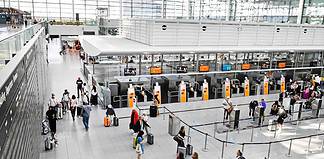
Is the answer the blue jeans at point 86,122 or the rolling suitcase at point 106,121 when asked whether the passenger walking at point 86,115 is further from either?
the rolling suitcase at point 106,121

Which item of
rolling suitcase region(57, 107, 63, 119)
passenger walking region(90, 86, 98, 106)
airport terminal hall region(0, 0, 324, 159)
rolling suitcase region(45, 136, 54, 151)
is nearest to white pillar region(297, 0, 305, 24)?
airport terminal hall region(0, 0, 324, 159)

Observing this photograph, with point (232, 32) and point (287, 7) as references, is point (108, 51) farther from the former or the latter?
point (287, 7)

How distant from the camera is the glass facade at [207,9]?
3144 centimetres

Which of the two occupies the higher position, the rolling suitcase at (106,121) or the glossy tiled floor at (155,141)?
the rolling suitcase at (106,121)

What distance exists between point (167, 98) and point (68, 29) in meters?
28.8

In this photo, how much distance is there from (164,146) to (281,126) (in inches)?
233

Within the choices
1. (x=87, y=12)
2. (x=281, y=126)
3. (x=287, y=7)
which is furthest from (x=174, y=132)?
(x=87, y=12)

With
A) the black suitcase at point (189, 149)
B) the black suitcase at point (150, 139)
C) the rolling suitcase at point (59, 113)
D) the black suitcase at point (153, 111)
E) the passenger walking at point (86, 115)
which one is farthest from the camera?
the black suitcase at point (153, 111)

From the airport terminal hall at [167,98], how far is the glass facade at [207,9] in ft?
6.28

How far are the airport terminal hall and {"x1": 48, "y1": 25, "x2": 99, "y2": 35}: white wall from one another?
12366 millimetres

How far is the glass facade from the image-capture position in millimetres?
31438

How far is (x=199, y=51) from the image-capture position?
50.1 ft

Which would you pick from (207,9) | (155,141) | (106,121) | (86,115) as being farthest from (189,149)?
(207,9)

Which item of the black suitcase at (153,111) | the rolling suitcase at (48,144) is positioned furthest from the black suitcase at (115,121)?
the rolling suitcase at (48,144)
